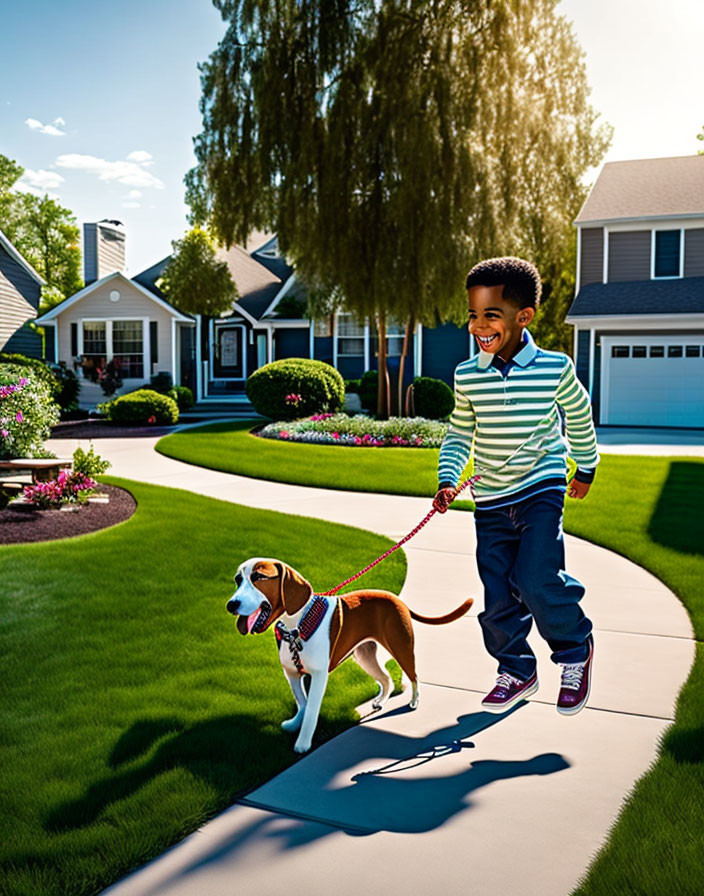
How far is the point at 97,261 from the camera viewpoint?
3172 centimetres

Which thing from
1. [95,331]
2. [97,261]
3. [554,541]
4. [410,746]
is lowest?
[410,746]

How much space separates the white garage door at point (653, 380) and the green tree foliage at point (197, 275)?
11.6 metres

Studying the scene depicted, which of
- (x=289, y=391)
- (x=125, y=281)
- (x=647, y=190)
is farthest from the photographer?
(x=125, y=281)

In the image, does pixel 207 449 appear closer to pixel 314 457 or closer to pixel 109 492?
pixel 314 457

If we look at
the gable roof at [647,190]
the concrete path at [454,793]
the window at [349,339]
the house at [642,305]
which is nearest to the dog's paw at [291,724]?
the concrete path at [454,793]

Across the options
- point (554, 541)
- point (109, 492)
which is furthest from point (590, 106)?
point (554, 541)

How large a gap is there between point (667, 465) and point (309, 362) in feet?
34.0

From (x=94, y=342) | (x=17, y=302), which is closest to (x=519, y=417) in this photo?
(x=94, y=342)

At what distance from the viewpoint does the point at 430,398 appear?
21844 millimetres

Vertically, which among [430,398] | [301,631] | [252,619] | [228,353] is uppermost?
[228,353]

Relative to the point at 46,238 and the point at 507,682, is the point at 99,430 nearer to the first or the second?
the point at 507,682

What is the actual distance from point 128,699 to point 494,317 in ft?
8.16

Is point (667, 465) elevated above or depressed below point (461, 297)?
below

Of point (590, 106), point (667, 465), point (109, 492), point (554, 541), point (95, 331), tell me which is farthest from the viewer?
point (590, 106)
